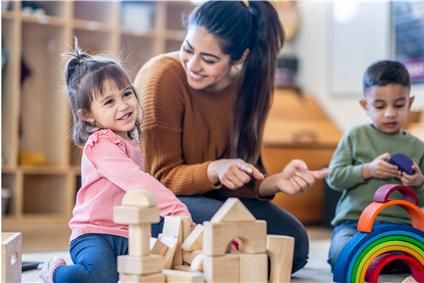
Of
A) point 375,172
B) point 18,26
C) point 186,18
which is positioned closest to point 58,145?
point 18,26

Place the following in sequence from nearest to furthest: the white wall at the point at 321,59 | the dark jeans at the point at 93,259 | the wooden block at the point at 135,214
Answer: the wooden block at the point at 135,214 → the dark jeans at the point at 93,259 → the white wall at the point at 321,59

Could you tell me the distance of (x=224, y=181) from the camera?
132 cm

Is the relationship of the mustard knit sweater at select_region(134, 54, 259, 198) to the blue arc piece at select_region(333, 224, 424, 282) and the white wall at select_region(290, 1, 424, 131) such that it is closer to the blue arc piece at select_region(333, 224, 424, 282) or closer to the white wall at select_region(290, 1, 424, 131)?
the blue arc piece at select_region(333, 224, 424, 282)

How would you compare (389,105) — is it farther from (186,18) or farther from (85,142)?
(85,142)

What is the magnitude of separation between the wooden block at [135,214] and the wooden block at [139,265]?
0.16ft

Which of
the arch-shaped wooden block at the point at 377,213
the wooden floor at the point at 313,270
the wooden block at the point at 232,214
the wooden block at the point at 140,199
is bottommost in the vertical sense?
the wooden floor at the point at 313,270

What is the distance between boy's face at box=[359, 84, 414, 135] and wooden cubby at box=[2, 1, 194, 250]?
178cm

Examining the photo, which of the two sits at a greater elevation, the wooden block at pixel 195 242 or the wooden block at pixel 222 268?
the wooden block at pixel 195 242

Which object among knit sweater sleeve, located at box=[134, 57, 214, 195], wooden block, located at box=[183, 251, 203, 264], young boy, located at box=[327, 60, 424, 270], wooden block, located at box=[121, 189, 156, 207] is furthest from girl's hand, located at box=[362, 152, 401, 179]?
wooden block, located at box=[121, 189, 156, 207]

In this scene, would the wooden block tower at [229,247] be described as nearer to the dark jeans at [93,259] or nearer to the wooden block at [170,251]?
the wooden block at [170,251]

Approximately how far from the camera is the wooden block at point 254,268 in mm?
941

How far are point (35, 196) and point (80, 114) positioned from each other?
2.25 meters

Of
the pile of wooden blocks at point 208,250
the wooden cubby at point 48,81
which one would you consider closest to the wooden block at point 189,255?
the pile of wooden blocks at point 208,250

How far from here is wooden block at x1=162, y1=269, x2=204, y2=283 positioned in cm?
91
